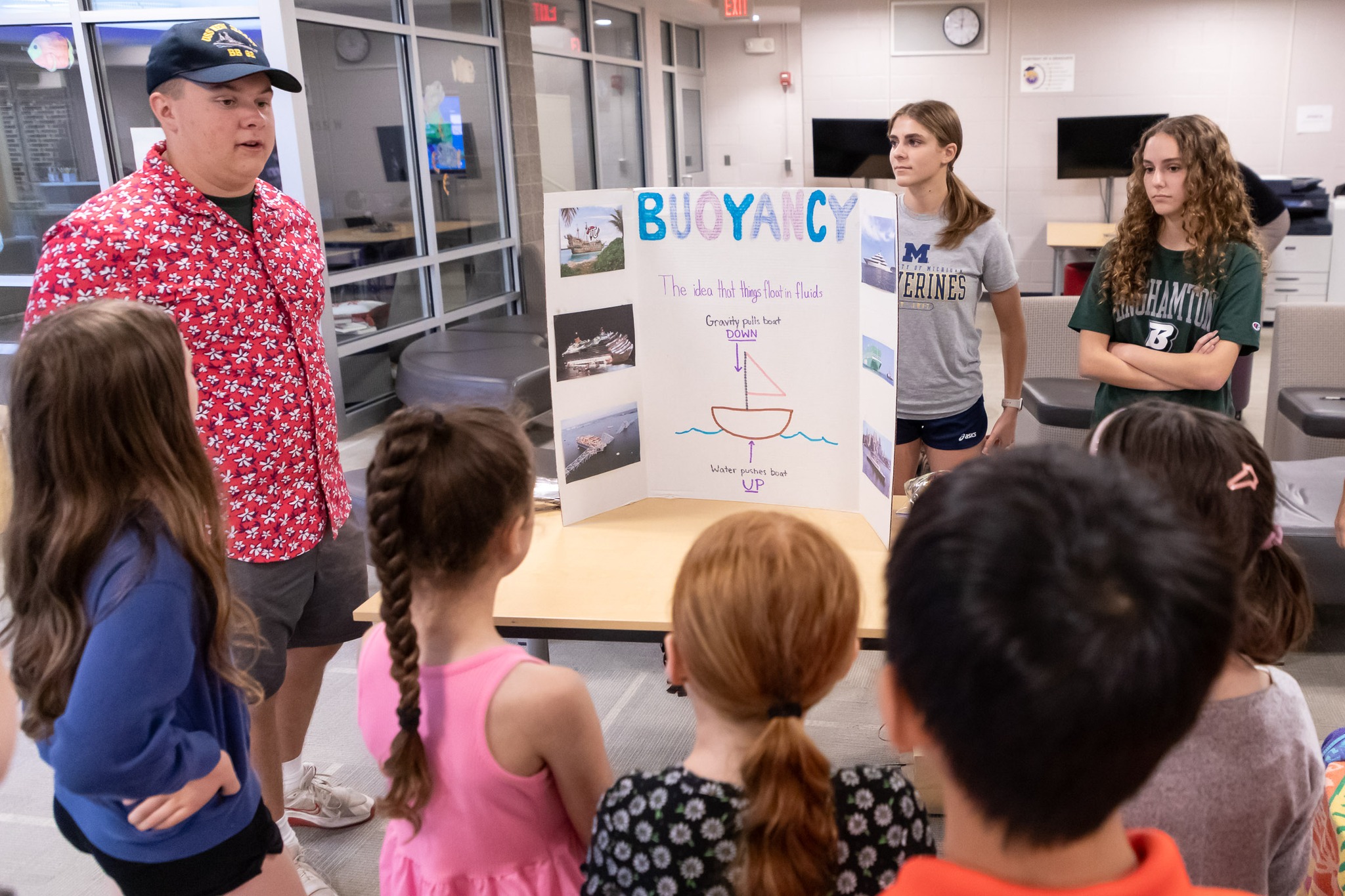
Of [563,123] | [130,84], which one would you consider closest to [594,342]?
[130,84]

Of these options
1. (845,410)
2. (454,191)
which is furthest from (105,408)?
(454,191)

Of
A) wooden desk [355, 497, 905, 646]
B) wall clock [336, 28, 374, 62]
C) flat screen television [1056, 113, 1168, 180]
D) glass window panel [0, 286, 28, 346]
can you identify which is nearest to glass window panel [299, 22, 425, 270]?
wall clock [336, 28, 374, 62]

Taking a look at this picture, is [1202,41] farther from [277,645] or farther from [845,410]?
[277,645]

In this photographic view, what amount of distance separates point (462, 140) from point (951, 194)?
169 inches

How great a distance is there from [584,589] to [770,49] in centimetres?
928

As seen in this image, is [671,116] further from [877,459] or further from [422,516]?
[422,516]

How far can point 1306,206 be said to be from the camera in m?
7.21

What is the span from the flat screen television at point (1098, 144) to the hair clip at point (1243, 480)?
793cm

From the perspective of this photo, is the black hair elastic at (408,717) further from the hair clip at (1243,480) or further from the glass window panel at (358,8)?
the glass window panel at (358,8)

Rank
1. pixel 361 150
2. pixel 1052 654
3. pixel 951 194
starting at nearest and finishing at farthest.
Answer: pixel 1052 654 < pixel 951 194 < pixel 361 150

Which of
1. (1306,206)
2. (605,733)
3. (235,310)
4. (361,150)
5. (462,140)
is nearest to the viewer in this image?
(235,310)

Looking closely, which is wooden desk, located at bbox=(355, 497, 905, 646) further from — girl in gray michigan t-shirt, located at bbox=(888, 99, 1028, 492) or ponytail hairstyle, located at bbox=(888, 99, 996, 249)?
ponytail hairstyle, located at bbox=(888, 99, 996, 249)

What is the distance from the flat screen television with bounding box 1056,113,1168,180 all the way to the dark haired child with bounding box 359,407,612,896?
8.21m

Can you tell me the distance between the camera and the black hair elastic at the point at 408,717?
3.63 feet
